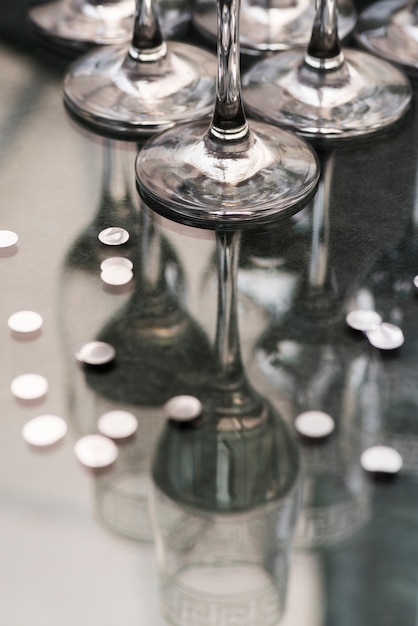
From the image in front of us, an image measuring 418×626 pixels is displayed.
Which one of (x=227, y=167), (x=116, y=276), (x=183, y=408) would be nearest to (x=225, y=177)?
(x=227, y=167)

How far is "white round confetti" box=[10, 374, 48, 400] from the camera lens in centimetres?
58

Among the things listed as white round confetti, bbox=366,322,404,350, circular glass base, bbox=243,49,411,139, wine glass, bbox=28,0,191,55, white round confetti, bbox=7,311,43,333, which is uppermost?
white round confetti, bbox=366,322,404,350

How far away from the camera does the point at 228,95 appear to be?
0.75 meters

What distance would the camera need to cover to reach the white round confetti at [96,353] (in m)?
0.61

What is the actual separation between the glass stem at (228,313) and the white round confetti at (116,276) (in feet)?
0.18

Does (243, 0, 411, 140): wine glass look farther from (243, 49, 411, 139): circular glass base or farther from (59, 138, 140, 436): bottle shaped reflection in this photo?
(59, 138, 140, 436): bottle shaped reflection

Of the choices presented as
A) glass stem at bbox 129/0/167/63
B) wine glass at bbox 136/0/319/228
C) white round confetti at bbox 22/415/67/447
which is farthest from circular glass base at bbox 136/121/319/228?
white round confetti at bbox 22/415/67/447

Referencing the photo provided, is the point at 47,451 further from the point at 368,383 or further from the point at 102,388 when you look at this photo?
the point at 368,383

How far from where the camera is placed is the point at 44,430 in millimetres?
559

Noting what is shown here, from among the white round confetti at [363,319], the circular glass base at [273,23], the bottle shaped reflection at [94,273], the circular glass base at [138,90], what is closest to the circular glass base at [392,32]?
the circular glass base at [273,23]

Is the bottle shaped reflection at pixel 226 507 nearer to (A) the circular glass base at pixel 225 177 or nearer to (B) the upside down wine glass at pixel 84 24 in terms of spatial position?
(A) the circular glass base at pixel 225 177

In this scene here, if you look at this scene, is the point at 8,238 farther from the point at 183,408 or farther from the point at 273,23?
the point at 273,23

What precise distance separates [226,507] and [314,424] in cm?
7

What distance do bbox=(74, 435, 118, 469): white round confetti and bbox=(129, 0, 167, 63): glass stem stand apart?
424 millimetres
